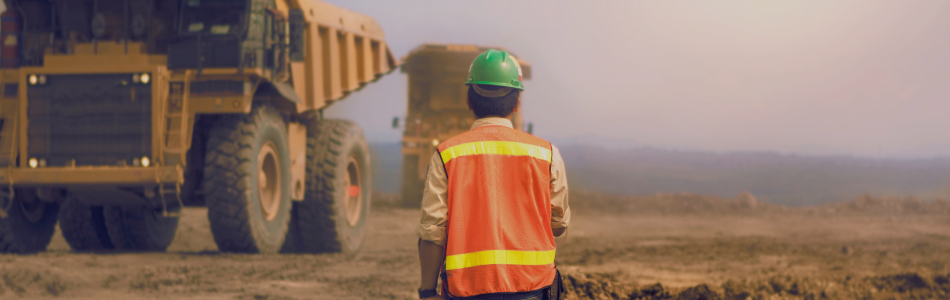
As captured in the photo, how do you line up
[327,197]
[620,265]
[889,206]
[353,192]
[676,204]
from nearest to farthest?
[620,265], [327,197], [353,192], [889,206], [676,204]

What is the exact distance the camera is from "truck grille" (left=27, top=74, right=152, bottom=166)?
8242mm

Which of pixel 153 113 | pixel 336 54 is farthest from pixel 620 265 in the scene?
pixel 153 113

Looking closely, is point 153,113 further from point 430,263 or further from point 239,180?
point 430,263

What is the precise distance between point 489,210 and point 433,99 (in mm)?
15366

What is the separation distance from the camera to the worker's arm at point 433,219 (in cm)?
273

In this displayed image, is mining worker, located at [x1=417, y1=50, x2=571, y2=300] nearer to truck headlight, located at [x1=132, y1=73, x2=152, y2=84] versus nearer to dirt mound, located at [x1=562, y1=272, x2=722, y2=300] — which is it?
dirt mound, located at [x1=562, y1=272, x2=722, y2=300]

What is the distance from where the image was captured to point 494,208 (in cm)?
276

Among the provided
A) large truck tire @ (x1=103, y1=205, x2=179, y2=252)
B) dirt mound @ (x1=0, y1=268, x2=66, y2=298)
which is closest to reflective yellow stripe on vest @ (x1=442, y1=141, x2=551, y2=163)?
dirt mound @ (x1=0, y1=268, x2=66, y2=298)

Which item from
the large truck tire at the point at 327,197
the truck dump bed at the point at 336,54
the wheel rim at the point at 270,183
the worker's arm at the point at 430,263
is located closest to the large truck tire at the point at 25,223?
the wheel rim at the point at 270,183

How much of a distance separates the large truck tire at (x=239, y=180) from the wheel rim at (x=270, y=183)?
3 centimetres

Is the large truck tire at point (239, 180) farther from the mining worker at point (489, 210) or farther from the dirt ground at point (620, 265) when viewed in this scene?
the mining worker at point (489, 210)

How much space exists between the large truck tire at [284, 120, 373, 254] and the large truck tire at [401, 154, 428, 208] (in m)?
7.00

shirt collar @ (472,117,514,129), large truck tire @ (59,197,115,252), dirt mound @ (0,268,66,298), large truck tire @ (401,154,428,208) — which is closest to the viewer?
shirt collar @ (472,117,514,129)

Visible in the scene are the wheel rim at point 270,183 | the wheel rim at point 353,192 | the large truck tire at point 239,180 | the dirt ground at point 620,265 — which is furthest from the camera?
the wheel rim at point 353,192
